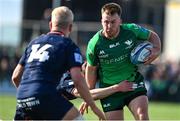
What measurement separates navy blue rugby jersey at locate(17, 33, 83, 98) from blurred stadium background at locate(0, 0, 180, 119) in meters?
17.7

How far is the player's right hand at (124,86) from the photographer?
10.6 metres

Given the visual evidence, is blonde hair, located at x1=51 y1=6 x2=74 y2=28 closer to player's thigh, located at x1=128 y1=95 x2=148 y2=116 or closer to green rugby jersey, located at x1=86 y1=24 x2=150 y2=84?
green rugby jersey, located at x1=86 y1=24 x2=150 y2=84

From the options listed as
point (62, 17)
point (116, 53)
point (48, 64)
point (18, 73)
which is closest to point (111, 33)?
point (116, 53)

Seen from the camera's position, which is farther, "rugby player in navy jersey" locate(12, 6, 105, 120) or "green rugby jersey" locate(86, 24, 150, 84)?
"green rugby jersey" locate(86, 24, 150, 84)

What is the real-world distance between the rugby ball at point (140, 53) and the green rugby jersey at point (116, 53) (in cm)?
8

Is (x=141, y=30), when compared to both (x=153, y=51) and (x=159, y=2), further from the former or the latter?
(x=159, y=2)

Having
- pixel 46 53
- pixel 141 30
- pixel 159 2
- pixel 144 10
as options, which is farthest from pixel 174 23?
pixel 46 53

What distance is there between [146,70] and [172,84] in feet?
3.72

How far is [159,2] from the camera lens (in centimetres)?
4103

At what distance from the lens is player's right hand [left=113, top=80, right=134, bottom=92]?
10.6 metres

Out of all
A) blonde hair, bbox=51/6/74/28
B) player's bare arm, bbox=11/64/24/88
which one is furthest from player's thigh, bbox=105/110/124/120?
blonde hair, bbox=51/6/74/28

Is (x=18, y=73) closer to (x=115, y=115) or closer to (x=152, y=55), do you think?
(x=115, y=115)

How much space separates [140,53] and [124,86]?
0.51m

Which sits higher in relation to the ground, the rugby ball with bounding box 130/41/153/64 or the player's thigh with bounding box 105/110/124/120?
the rugby ball with bounding box 130/41/153/64
